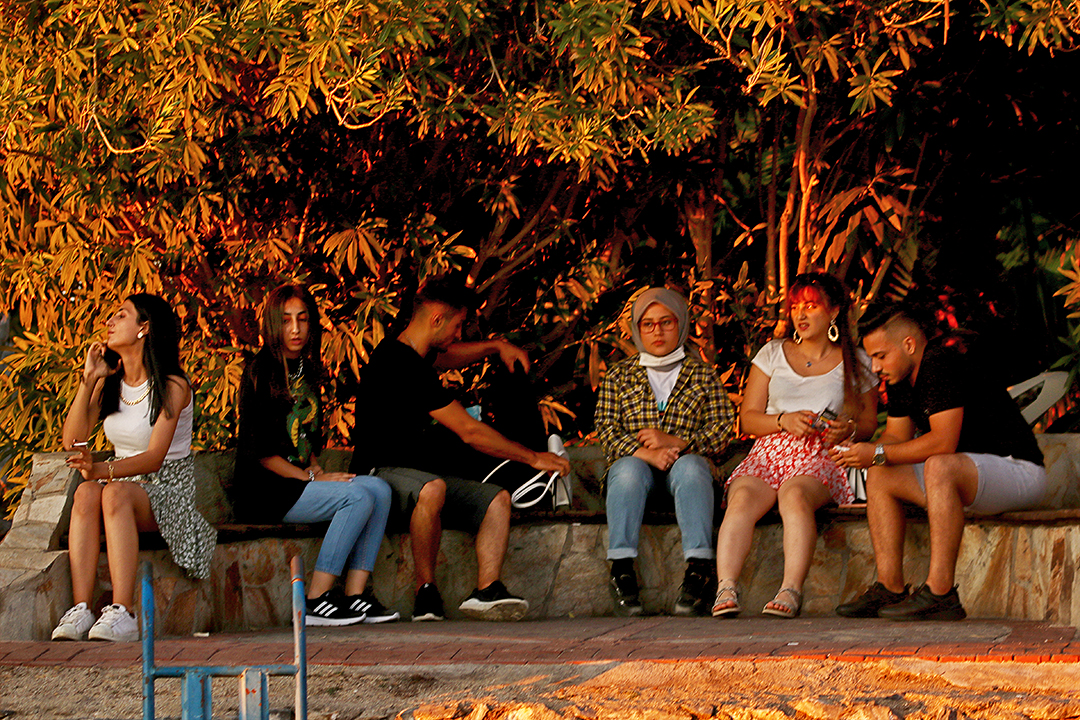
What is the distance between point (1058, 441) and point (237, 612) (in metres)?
3.67

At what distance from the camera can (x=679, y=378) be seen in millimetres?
6348

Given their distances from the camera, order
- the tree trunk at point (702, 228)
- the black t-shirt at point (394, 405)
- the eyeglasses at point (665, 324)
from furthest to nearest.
Result: the tree trunk at point (702, 228)
the eyeglasses at point (665, 324)
the black t-shirt at point (394, 405)

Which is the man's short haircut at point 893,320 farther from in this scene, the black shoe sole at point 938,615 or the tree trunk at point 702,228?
the tree trunk at point 702,228

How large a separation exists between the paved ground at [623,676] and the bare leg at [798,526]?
72 cm

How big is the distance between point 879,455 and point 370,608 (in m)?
2.14

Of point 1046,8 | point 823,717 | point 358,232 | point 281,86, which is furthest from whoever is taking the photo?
point 358,232

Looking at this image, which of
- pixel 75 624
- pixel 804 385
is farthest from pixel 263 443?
pixel 804 385

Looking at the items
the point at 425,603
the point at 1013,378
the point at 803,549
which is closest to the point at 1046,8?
the point at 803,549

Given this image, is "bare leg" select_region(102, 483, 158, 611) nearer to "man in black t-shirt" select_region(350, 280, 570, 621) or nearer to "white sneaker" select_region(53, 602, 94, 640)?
"white sneaker" select_region(53, 602, 94, 640)

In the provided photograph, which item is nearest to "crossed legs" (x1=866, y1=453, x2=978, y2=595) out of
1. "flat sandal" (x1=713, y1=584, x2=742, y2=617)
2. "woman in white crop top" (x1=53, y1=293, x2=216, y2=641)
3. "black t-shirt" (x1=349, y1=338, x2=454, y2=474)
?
"flat sandal" (x1=713, y1=584, x2=742, y2=617)

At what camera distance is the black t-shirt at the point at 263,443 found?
585cm

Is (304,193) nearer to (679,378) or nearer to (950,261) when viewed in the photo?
(679,378)

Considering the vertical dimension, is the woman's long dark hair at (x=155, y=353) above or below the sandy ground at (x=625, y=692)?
above

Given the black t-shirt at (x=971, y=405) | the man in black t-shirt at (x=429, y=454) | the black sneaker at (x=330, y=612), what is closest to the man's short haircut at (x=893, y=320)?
the black t-shirt at (x=971, y=405)
